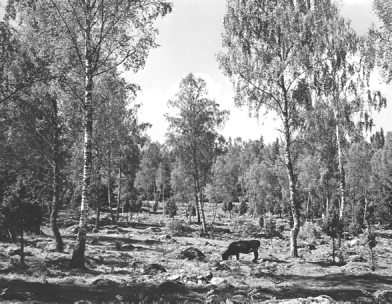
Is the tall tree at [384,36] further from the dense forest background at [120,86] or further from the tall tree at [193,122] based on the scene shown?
the tall tree at [193,122]

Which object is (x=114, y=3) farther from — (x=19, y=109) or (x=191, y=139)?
(x=191, y=139)

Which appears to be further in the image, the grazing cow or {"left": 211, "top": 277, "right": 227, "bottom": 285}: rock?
the grazing cow

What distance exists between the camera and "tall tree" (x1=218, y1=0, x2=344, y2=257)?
772 inches

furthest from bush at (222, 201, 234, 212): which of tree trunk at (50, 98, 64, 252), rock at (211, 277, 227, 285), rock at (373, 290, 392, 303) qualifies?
rock at (373, 290, 392, 303)

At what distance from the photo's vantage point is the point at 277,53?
20312mm

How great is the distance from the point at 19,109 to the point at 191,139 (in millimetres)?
18088

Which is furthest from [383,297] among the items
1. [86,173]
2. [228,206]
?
[228,206]

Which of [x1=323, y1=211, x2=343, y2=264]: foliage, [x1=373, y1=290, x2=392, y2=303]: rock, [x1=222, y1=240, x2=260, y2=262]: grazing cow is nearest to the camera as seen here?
[x1=373, y1=290, x2=392, y2=303]: rock

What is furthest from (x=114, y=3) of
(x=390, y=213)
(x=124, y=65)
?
(x=390, y=213)

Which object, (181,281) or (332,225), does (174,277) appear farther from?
(332,225)

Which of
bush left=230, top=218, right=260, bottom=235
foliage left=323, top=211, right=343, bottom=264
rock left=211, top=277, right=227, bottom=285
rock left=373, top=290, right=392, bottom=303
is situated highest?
foliage left=323, top=211, right=343, bottom=264

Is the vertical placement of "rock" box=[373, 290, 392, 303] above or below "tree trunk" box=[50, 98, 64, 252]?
below

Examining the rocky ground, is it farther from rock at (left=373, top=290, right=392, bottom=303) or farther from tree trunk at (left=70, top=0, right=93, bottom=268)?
tree trunk at (left=70, top=0, right=93, bottom=268)

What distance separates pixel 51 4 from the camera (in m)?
15.6
